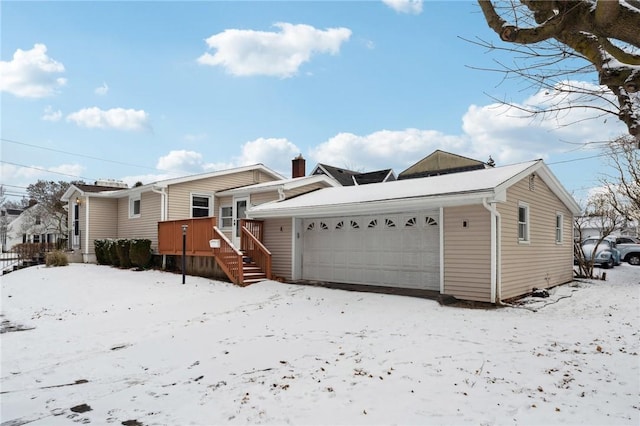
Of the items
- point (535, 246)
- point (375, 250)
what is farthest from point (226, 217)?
point (535, 246)

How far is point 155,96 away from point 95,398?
14754mm

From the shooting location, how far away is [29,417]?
3998 millimetres

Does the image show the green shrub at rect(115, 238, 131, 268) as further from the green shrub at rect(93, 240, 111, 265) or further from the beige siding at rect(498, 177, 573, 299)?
the beige siding at rect(498, 177, 573, 299)

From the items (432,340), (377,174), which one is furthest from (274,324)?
(377,174)

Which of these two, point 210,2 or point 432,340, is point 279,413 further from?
point 210,2

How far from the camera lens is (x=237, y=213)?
16938 mm

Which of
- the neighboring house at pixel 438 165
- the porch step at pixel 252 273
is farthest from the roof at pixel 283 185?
the neighboring house at pixel 438 165

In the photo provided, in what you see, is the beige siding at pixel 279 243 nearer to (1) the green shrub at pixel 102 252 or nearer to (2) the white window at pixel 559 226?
(1) the green shrub at pixel 102 252

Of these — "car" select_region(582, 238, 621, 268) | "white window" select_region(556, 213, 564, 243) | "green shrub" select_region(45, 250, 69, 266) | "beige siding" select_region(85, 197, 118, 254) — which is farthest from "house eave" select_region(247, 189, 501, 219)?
"car" select_region(582, 238, 621, 268)

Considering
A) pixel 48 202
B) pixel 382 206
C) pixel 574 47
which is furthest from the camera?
pixel 48 202

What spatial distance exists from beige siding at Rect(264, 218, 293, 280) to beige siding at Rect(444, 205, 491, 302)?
5530 millimetres

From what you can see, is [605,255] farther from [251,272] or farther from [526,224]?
[251,272]

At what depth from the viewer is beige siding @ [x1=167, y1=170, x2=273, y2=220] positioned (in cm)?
1684

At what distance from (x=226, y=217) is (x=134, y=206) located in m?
4.99
